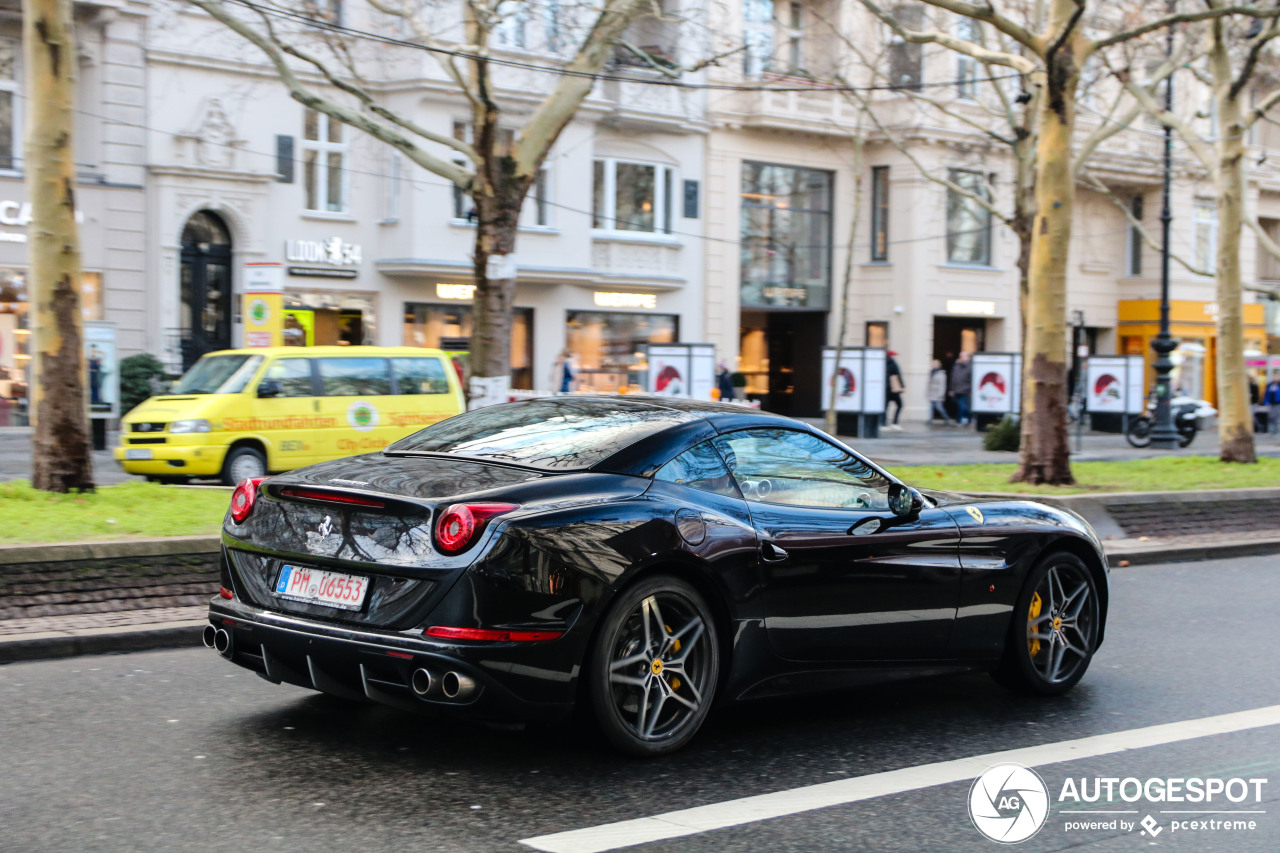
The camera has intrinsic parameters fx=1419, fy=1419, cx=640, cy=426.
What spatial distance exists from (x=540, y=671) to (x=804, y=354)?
34691 millimetres

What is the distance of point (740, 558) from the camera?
→ 5555 mm

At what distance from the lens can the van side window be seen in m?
17.6

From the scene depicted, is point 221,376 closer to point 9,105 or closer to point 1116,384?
point 9,105

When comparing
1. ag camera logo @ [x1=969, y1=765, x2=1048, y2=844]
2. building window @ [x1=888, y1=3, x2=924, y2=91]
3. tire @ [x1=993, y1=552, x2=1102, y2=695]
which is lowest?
ag camera logo @ [x1=969, y1=765, x2=1048, y2=844]

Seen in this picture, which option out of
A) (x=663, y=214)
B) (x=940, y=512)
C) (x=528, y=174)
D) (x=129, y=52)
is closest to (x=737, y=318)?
(x=663, y=214)

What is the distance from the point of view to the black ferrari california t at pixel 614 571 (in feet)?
16.2

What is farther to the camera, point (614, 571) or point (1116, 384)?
point (1116, 384)

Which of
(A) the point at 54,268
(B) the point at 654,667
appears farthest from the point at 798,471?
(A) the point at 54,268

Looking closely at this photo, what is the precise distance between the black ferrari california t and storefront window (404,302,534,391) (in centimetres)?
2426

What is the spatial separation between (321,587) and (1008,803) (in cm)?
259

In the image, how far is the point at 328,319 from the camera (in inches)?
1181

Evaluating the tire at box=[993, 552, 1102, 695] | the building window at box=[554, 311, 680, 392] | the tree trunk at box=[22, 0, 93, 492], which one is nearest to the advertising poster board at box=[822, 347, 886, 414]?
the building window at box=[554, 311, 680, 392]

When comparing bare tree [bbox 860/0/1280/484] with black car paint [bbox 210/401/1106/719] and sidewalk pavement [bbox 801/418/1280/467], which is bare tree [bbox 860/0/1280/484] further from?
black car paint [bbox 210/401/1106/719]

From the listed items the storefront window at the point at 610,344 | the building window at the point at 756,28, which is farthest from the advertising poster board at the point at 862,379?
the building window at the point at 756,28
